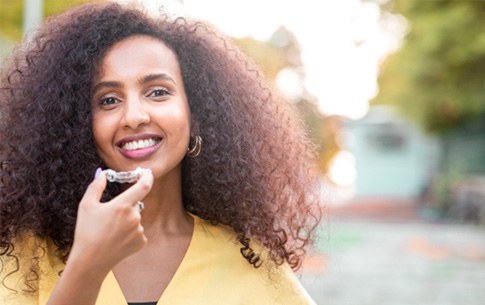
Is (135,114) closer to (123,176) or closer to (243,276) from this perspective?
(123,176)

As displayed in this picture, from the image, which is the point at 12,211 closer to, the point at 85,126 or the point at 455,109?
the point at 85,126

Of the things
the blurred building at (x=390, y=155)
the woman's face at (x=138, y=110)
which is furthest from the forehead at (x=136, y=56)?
the blurred building at (x=390, y=155)

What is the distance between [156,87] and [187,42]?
0.98 feet

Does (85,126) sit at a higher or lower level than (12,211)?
higher

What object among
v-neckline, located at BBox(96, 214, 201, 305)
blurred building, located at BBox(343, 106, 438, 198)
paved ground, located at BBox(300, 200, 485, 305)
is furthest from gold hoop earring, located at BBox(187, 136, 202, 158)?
blurred building, located at BBox(343, 106, 438, 198)

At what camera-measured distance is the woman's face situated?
6.76 ft

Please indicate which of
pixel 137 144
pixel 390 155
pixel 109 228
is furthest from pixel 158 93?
pixel 390 155

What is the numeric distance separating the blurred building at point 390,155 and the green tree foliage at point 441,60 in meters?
7.42

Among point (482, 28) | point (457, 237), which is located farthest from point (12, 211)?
point (482, 28)

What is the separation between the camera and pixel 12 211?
2.18 m

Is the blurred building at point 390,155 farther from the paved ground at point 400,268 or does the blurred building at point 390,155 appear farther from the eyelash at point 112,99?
the eyelash at point 112,99

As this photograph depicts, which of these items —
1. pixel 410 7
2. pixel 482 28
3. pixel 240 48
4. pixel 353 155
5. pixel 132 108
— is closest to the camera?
pixel 132 108

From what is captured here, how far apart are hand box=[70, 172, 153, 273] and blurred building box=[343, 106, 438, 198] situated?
30.1 meters

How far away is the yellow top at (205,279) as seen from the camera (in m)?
2.06
